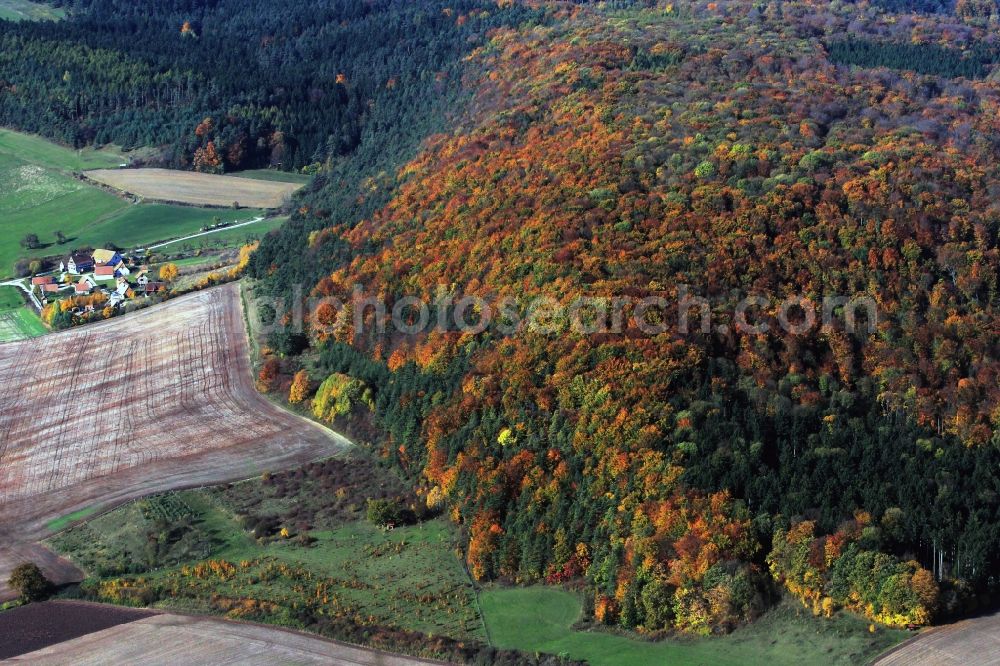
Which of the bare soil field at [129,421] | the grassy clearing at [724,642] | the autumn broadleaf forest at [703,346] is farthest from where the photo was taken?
the bare soil field at [129,421]

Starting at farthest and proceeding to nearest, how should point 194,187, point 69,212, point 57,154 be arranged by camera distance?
point 57,154
point 194,187
point 69,212

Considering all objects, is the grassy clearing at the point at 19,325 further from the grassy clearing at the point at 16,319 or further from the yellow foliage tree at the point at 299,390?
the yellow foliage tree at the point at 299,390

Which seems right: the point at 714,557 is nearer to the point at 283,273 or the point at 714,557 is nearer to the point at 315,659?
the point at 315,659

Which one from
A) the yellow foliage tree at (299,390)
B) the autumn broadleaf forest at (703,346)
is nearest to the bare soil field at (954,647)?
the autumn broadleaf forest at (703,346)

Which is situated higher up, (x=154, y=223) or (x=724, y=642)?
(x=154, y=223)

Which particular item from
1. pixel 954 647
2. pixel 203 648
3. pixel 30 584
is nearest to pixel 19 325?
pixel 30 584

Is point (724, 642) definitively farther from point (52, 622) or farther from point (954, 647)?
point (52, 622)

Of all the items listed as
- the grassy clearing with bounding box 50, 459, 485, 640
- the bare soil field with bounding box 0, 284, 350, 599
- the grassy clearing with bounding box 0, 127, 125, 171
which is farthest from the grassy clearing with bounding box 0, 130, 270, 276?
the grassy clearing with bounding box 50, 459, 485, 640
